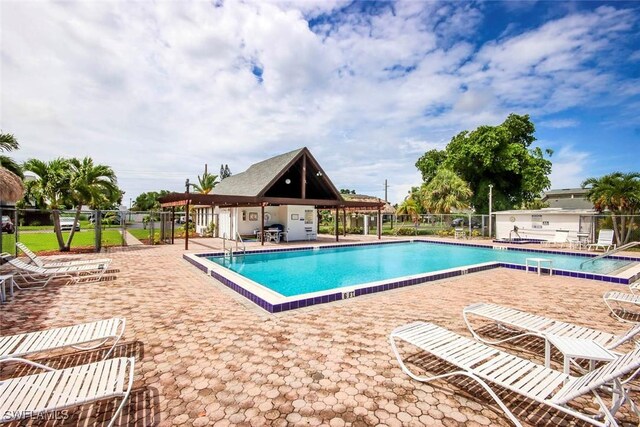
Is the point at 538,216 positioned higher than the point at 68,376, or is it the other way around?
the point at 538,216

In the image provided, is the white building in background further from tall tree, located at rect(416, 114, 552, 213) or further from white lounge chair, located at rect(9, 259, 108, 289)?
white lounge chair, located at rect(9, 259, 108, 289)

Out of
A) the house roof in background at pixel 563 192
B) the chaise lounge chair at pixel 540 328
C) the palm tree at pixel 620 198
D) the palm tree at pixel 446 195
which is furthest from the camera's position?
the house roof in background at pixel 563 192

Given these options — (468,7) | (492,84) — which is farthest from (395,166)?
(468,7)

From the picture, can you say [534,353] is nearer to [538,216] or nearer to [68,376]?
[68,376]

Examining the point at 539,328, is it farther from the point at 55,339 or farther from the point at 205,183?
the point at 205,183

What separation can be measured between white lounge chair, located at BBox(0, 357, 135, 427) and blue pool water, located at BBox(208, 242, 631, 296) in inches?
223

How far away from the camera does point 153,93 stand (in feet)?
41.7

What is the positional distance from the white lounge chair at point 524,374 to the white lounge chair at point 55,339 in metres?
3.70

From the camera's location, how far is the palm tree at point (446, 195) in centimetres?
2764

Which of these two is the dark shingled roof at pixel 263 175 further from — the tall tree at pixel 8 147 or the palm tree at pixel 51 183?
the tall tree at pixel 8 147

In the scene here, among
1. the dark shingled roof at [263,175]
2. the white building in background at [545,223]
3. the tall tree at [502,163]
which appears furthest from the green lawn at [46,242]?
the tall tree at [502,163]

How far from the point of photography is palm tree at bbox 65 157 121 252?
13.6 meters

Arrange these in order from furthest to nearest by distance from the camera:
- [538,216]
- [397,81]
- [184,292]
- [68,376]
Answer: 1. [538,216]
2. [397,81]
3. [184,292]
4. [68,376]

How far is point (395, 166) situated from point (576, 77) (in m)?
26.1
